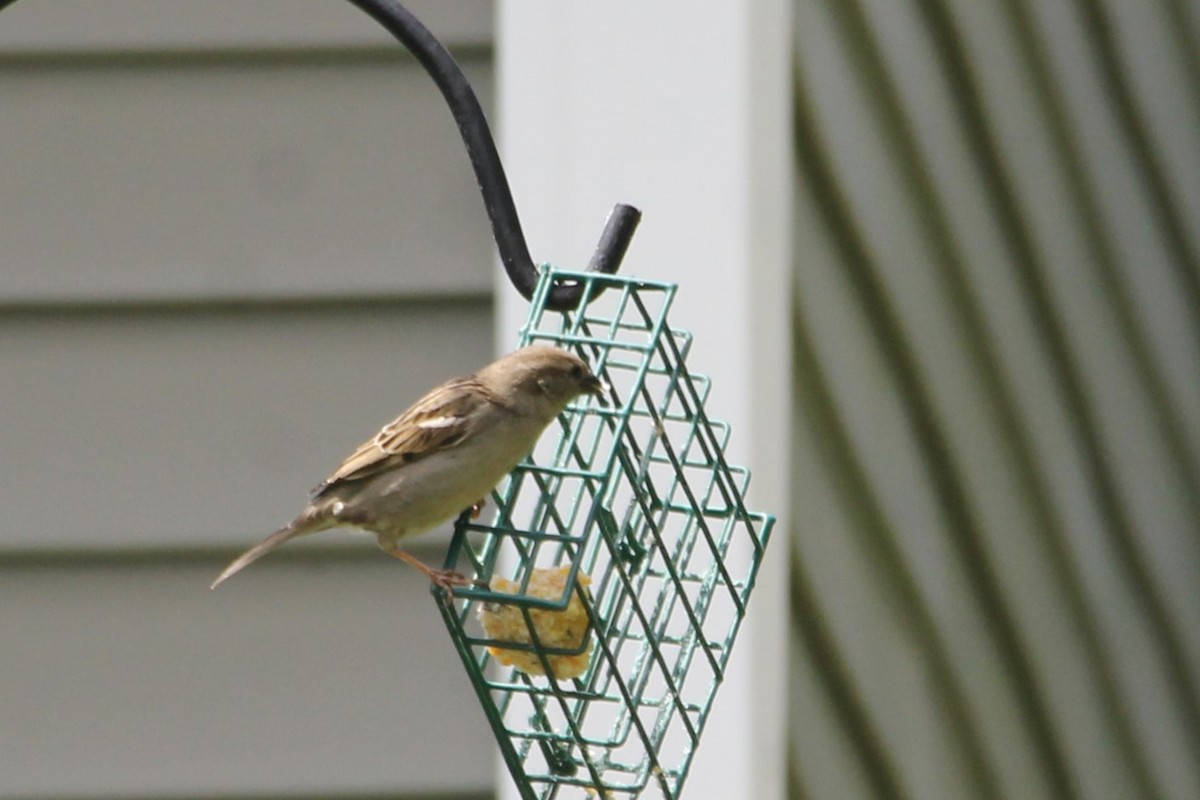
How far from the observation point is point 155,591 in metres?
3.02

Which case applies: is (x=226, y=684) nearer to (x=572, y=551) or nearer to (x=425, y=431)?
(x=425, y=431)

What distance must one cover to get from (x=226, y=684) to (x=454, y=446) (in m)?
1.12

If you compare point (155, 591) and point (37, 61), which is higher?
point (37, 61)

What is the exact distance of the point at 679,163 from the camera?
2924mm

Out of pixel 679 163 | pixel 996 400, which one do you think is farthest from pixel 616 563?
pixel 996 400

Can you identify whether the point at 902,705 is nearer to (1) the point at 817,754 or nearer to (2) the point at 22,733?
(1) the point at 817,754

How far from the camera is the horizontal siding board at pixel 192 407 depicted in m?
3.00

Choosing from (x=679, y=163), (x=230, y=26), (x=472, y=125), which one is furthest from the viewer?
(x=230, y=26)

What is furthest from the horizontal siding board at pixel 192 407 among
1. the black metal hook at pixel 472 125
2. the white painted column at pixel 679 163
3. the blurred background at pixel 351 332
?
the black metal hook at pixel 472 125

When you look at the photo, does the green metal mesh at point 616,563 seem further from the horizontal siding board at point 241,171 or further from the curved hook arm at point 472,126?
the horizontal siding board at point 241,171

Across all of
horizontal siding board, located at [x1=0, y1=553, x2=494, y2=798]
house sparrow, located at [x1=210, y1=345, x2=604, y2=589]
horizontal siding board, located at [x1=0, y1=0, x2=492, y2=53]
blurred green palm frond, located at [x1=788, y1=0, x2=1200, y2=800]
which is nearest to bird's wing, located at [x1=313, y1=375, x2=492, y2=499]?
house sparrow, located at [x1=210, y1=345, x2=604, y2=589]

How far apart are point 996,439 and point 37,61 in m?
1.98

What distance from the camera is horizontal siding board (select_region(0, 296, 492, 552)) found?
300 centimetres

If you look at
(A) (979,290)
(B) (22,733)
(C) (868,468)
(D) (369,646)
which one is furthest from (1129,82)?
(B) (22,733)
